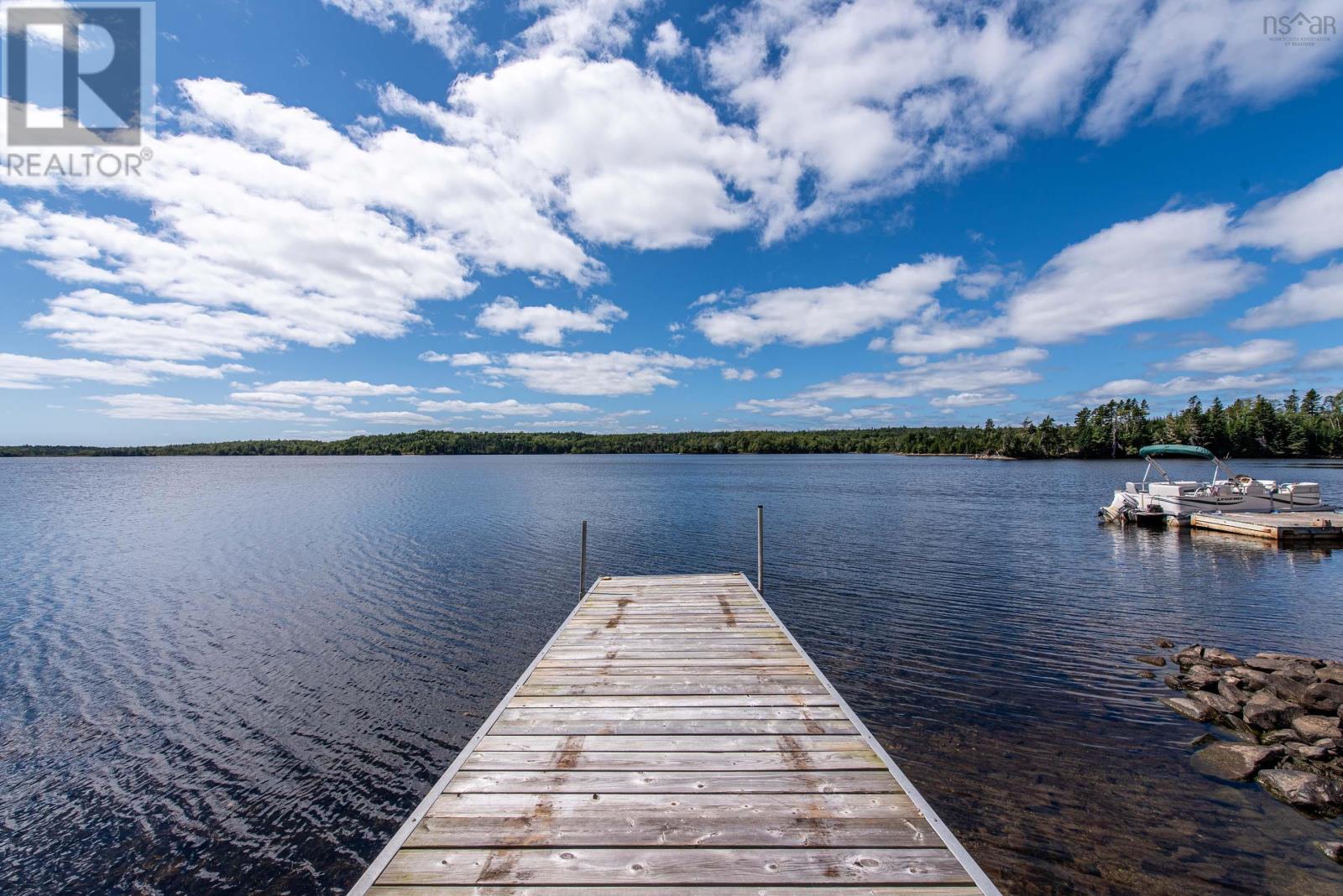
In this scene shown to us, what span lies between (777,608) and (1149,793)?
801 cm

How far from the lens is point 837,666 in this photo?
10.4 metres

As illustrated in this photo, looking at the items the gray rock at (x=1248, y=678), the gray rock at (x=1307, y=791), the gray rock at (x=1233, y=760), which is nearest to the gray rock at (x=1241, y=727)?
the gray rock at (x=1233, y=760)

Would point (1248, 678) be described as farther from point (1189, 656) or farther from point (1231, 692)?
point (1189, 656)

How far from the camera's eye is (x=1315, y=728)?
761 centimetres

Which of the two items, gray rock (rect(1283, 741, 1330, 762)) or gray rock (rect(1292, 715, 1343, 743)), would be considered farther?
gray rock (rect(1292, 715, 1343, 743))

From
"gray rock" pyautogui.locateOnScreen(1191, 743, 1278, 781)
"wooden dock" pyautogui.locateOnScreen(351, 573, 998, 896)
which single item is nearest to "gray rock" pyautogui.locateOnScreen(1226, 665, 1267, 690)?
"gray rock" pyautogui.locateOnScreen(1191, 743, 1278, 781)

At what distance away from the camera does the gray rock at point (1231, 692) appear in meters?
8.59

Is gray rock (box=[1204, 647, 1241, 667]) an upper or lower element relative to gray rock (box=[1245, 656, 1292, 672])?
lower

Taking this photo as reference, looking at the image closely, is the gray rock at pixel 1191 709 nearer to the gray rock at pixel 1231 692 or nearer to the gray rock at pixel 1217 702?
the gray rock at pixel 1217 702

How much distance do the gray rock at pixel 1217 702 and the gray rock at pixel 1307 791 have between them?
5.63 ft

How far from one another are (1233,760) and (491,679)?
1069 centimetres

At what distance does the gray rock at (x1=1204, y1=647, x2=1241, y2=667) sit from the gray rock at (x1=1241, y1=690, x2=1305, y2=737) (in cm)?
214

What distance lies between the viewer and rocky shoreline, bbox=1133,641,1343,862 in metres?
6.56

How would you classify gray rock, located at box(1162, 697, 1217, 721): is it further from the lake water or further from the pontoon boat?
the pontoon boat
